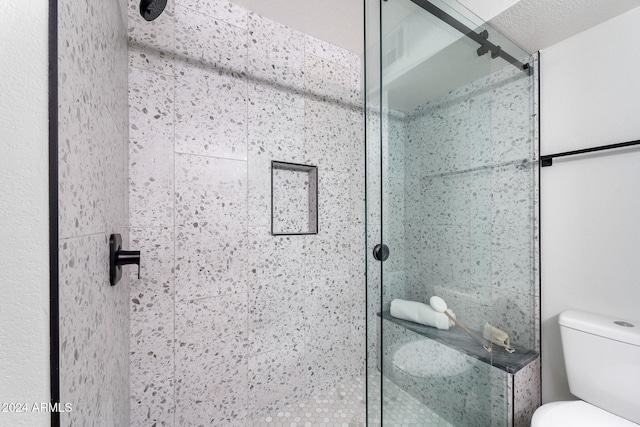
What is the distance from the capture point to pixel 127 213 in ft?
3.43

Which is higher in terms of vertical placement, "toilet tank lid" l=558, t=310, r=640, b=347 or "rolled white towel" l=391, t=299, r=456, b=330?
"rolled white towel" l=391, t=299, r=456, b=330

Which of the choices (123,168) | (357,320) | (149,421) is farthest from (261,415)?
(123,168)

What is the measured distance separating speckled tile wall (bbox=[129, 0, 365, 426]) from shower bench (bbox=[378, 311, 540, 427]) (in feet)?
2.43

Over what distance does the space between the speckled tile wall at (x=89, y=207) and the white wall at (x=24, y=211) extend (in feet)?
0.17

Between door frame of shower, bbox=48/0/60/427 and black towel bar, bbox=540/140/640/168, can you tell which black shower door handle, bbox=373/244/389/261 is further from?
black towel bar, bbox=540/140/640/168

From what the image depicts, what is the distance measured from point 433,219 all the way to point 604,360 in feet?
3.37

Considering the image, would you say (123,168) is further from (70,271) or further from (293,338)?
(293,338)

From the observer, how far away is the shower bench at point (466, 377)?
0.91m

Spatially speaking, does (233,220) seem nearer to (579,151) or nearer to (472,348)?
(472,348)

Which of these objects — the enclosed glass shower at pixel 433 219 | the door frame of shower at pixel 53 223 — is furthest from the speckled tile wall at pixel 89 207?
the enclosed glass shower at pixel 433 219

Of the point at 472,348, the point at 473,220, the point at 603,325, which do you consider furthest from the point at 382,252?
the point at 603,325

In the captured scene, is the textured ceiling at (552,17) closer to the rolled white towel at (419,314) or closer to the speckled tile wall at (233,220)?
the speckled tile wall at (233,220)

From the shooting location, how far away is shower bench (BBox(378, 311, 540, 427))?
2.97ft

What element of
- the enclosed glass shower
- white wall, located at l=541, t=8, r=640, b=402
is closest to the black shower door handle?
the enclosed glass shower
